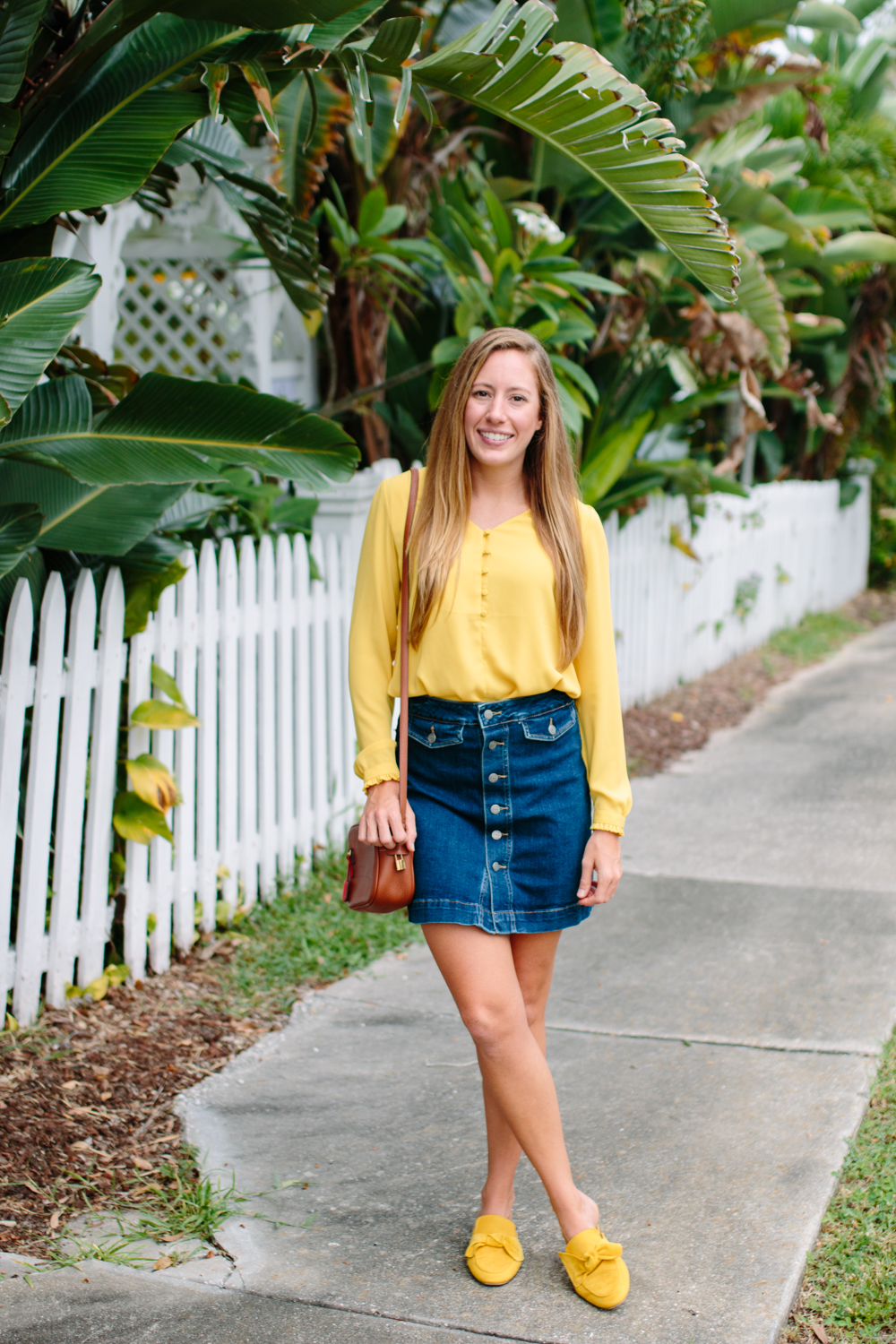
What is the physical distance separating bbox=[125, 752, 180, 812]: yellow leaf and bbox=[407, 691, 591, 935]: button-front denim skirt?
5.39 ft

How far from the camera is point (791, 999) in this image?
420cm

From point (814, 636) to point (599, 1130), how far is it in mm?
9285

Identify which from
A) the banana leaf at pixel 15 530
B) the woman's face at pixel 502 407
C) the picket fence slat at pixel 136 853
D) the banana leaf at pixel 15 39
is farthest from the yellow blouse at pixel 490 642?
the picket fence slat at pixel 136 853

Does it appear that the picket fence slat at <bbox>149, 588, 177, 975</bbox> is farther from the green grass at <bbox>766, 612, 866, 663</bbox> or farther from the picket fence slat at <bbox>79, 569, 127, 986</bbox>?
the green grass at <bbox>766, 612, 866, 663</bbox>

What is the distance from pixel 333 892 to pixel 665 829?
1849 millimetres

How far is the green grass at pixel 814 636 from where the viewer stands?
1131 centimetres

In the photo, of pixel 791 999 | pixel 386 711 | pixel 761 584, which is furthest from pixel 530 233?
pixel 761 584

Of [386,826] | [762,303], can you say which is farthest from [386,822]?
[762,303]

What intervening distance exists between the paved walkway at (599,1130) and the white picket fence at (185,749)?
2.19ft

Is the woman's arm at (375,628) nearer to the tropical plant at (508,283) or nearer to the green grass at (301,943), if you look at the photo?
the green grass at (301,943)

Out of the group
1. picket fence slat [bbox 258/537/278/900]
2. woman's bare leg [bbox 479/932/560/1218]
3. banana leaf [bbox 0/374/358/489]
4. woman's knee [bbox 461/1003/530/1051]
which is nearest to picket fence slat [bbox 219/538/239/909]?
picket fence slat [bbox 258/537/278/900]

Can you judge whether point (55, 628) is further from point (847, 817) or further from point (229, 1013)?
point (847, 817)

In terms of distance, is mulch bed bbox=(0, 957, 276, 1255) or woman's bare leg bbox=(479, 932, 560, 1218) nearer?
woman's bare leg bbox=(479, 932, 560, 1218)

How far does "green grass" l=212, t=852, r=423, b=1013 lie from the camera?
427cm
